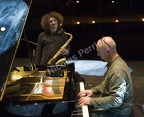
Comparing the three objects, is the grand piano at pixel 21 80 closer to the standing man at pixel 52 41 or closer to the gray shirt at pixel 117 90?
the gray shirt at pixel 117 90

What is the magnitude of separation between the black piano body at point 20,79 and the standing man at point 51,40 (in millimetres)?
754

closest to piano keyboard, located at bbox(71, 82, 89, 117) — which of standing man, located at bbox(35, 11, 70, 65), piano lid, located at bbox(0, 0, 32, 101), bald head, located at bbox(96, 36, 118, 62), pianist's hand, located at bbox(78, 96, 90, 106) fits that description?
pianist's hand, located at bbox(78, 96, 90, 106)

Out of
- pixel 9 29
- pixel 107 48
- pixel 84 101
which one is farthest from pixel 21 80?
pixel 107 48

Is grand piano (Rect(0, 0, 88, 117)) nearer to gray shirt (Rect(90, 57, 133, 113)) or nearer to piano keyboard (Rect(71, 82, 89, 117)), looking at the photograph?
piano keyboard (Rect(71, 82, 89, 117))

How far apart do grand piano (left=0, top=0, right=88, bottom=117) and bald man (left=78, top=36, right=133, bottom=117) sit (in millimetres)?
246

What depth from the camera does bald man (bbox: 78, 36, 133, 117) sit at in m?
2.12

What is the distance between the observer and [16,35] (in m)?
2.27

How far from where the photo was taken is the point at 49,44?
3.71 metres

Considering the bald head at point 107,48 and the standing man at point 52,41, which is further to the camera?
the standing man at point 52,41

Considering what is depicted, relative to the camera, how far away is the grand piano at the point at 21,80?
2043 millimetres

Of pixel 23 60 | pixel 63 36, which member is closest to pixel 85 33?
pixel 23 60

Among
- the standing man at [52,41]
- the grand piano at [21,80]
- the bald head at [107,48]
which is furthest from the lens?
the standing man at [52,41]

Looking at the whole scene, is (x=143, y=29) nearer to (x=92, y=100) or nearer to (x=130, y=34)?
(x=130, y=34)

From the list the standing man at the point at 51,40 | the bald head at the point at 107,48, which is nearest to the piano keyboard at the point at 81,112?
the bald head at the point at 107,48
